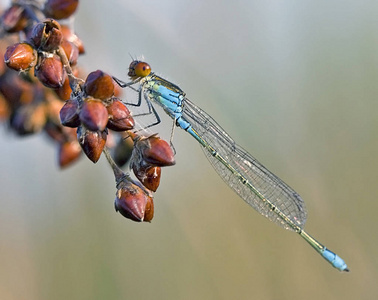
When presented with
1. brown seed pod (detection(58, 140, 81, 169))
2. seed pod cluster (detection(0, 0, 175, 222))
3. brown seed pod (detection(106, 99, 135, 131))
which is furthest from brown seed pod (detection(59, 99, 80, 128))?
brown seed pod (detection(58, 140, 81, 169))

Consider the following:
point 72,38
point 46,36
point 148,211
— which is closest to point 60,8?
point 72,38

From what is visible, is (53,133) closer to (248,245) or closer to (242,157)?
(242,157)

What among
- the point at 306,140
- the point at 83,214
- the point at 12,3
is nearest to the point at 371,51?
the point at 306,140

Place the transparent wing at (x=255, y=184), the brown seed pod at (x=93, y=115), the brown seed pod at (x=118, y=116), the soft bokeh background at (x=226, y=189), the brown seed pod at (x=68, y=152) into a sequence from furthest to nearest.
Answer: the soft bokeh background at (x=226, y=189), the transparent wing at (x=255, y=184), the brown seed pod at (x=68, y=152), the brown seed pod at (x=118, y=116), the brown seed pod at (x=93, y=115)

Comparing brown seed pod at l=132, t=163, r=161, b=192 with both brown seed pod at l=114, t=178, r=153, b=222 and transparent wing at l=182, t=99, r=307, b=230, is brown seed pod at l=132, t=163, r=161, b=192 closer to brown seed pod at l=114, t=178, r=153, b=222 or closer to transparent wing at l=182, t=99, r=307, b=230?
brown seed pod at l=114, t=178, r=153, b=222

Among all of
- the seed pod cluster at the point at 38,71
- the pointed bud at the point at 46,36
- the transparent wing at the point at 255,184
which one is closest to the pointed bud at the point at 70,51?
the seed pod cluster at the point at 38,71

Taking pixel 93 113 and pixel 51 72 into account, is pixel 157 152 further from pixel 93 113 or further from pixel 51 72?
A: pixel 51 72

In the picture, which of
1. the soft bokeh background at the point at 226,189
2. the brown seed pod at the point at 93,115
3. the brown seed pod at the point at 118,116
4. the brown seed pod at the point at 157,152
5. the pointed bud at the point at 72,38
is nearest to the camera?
the brown seed pod at the point at 93,115

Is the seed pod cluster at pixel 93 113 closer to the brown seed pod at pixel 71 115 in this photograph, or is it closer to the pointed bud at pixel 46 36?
the brown seed pod at pixel 71 115
